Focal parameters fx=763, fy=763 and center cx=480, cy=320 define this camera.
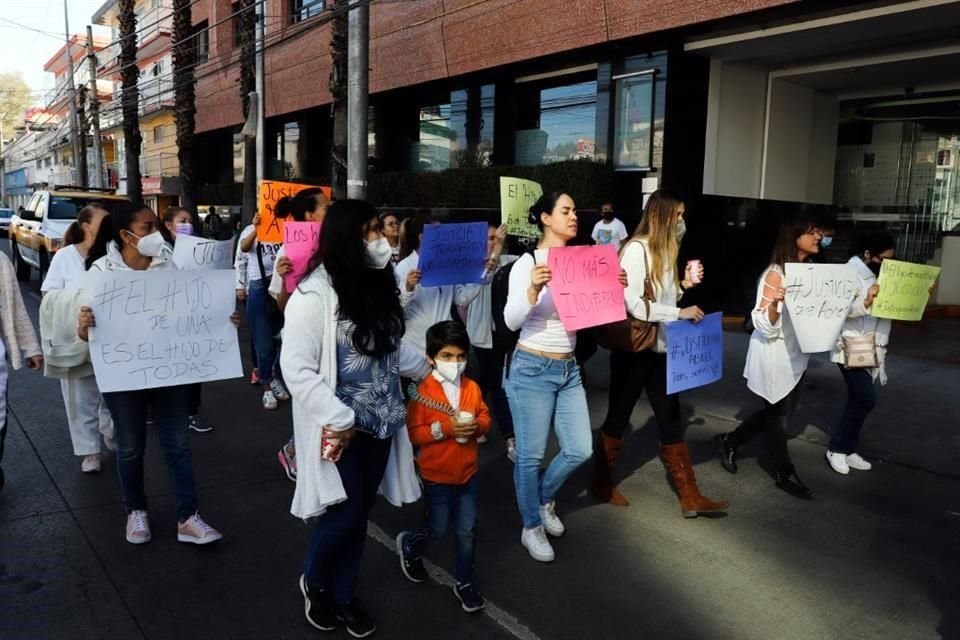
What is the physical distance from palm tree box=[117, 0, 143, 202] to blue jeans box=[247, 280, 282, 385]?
22.1 metres

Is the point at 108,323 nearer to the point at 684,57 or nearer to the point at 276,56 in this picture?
the point at 684,57

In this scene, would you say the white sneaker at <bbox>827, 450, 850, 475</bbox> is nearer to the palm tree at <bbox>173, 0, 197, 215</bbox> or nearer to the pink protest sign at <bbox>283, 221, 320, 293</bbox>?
the pink protest sign at <bbox>283, 221, 320, 293</bbox>

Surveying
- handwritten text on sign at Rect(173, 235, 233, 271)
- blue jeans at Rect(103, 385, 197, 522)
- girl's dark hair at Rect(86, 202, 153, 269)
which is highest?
girl's dark hair at Rect(86, 202, 153, 269)

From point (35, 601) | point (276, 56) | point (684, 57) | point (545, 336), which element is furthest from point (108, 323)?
point (276, 56)

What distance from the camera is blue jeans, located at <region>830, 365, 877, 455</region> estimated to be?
5383mm

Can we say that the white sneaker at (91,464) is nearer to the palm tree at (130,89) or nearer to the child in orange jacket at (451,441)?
the child in orange jacket at (451,441)

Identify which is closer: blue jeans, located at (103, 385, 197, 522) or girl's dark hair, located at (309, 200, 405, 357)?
girl's dark hair, located at (309, 200, 405, 357)

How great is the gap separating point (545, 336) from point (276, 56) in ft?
70.6

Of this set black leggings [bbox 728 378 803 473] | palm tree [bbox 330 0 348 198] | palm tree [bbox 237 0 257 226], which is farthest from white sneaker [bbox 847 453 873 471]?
palm tree [bbox 237 0 257 226]

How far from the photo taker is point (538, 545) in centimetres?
401

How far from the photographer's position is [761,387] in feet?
16.4

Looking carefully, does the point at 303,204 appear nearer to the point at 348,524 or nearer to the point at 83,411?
the point at 83,411

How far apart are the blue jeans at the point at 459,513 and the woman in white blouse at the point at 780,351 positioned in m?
2.39

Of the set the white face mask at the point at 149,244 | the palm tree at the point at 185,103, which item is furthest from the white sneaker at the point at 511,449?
the palm tree at the point at 185,103
